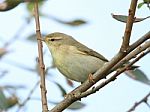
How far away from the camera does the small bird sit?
123 inches

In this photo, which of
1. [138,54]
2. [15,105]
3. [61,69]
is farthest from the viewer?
[61,69]

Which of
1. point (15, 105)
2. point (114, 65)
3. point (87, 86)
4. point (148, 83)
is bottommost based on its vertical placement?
point (15, 105)

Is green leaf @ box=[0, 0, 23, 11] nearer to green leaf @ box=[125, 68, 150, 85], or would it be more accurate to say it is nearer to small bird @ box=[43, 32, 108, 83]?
green leaf @ box=[125, 68, 150, 85]

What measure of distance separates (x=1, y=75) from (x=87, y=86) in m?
1.00

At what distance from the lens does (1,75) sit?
2.97m

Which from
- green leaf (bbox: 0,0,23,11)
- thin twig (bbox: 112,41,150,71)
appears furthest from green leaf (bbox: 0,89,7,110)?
thin twig (bbox: 112,41,150,71)

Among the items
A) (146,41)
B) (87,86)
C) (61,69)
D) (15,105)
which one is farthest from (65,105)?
(61,69)

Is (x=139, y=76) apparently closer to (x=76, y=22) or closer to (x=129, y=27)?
(x=76, y=22)

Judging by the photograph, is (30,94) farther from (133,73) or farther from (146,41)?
(146,41)

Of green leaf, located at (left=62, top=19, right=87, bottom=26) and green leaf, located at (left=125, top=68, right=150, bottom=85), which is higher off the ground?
green leaf, located at (left=62, top=19, right=87, bottom=26)

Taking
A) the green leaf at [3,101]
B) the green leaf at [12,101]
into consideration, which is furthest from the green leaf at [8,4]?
the green leaf at [12,101]

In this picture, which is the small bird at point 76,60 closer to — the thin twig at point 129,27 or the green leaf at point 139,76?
the green leaf at point 139,76

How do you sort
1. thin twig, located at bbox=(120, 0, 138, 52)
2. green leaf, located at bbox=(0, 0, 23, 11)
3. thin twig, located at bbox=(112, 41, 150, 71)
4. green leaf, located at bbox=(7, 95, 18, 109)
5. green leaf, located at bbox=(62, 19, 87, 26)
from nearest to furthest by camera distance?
thin twig, located at bbox=(120, 0, 138, 52) → thin twig, located at bbox=(112, 41, 150, 71) → green leaf, located at bbox=(0, 0, 23, 11) → green leaf, located at bbox=(7, 95, 18, 109) → green leaf, located at bbox=(62, 19, 87, 26)

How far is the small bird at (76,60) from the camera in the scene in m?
3.13
